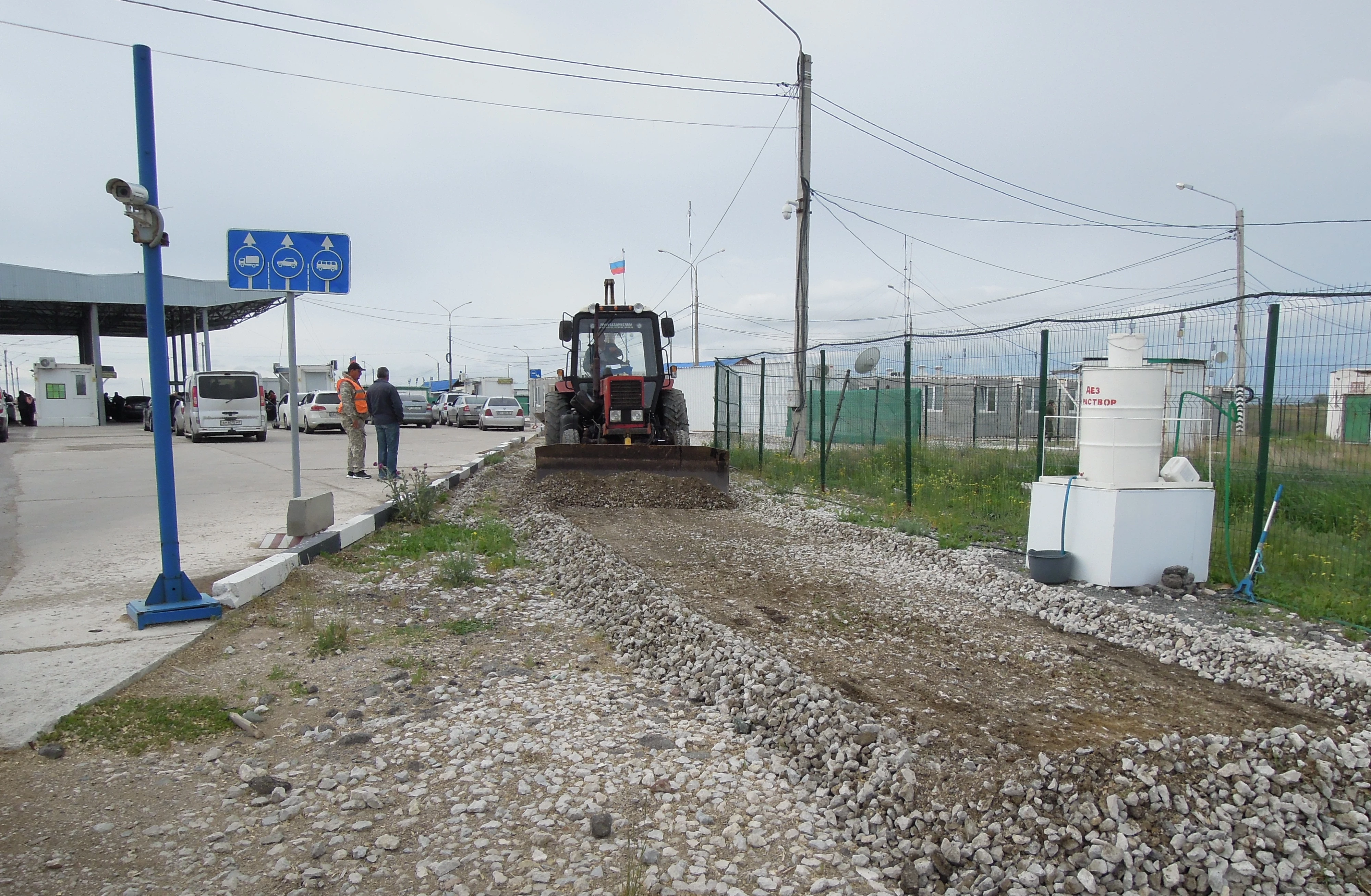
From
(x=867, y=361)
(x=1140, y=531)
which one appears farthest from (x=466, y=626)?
(x=867, y=361)

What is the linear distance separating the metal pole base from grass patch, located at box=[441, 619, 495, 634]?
1476 millimetres

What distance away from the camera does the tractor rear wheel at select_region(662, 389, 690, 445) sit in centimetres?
1329

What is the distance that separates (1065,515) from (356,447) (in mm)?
11147

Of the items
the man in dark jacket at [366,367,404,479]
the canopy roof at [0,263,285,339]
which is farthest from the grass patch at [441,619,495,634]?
the canopy roof at [0,263,285,339]

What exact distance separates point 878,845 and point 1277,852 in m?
1.31

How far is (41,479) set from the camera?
1388 cm

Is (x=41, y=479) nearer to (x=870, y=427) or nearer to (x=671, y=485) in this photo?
(x=671, y=485)

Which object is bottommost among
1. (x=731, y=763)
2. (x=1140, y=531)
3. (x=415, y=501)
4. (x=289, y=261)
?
(x=731, y=763)

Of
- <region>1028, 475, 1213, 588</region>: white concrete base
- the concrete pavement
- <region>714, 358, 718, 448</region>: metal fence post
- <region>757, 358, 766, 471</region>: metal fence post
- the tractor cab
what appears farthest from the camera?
<region>714, 358, 718, 448</region>: metal fence post

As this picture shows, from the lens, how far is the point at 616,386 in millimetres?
12938

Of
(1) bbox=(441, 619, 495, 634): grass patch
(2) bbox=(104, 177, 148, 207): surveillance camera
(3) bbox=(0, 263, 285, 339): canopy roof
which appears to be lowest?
(1) bbox=(441, 619, 495, 634): grass patch

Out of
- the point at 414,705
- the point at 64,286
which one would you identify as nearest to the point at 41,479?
the point at 414,705

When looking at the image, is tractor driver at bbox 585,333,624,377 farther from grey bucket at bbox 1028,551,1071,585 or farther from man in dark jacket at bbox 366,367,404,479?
grey bucket at bbox 1028,551,1071,585

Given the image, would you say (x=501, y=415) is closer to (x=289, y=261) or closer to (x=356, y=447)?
(x=356, y=447)
